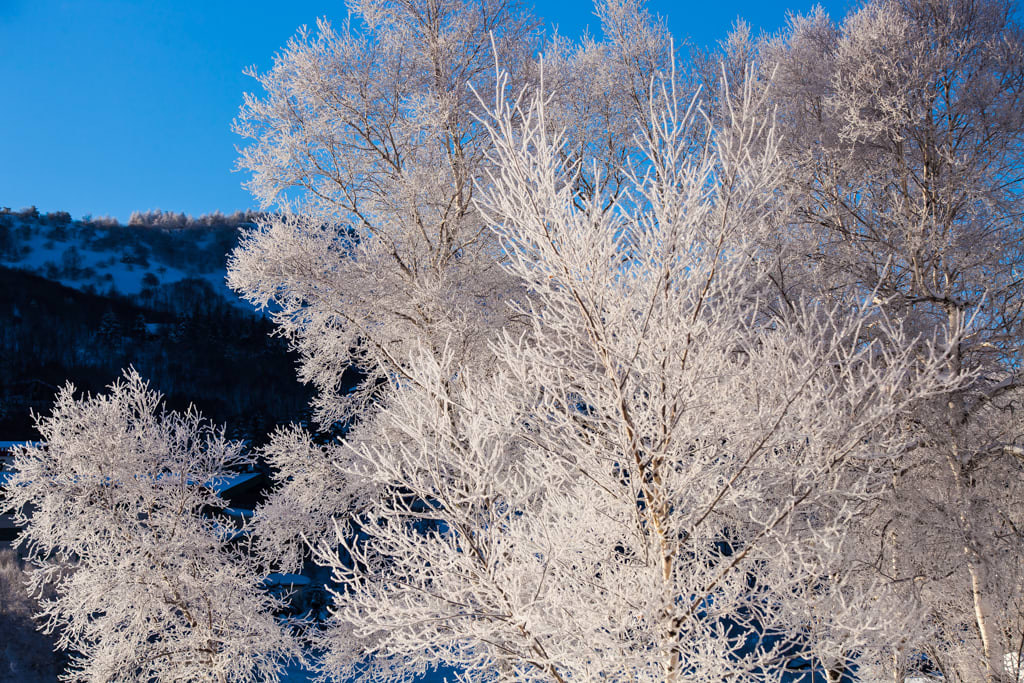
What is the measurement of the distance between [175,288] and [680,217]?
7181 cm

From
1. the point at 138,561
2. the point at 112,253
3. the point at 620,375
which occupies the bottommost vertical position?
the point at 138,561

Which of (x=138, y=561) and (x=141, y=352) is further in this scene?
(x=141, y=352)

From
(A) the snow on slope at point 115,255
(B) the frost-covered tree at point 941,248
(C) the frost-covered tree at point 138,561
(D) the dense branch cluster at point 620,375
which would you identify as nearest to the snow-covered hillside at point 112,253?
(A) the snow on slope at point 115,255

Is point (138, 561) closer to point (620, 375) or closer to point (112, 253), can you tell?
point (620, 375)

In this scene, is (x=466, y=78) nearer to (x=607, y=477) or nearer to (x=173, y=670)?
(x=607, y=477)

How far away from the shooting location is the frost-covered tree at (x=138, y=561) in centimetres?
907

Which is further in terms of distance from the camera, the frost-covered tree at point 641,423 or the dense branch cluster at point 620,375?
the dense branch cluster at point 620,375

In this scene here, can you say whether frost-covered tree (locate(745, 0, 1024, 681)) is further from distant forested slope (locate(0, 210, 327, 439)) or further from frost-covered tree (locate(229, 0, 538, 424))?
distant forested slope (locate(0, 210, 327, 439))

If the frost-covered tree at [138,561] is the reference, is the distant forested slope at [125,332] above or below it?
above

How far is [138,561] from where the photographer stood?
9.12 m

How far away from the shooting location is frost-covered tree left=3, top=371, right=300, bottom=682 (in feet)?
29.8

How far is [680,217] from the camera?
2721 millimetres

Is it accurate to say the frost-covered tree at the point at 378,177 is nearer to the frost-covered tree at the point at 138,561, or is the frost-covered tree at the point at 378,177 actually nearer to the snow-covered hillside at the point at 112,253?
the frost-covered tree at the point at 138,561

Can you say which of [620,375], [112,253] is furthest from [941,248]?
[112,253]
